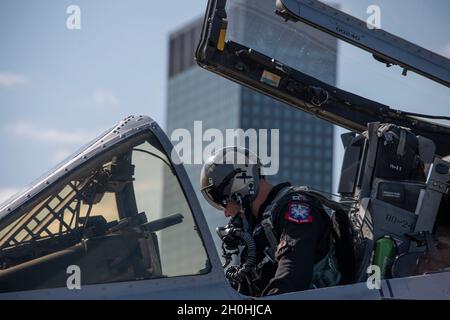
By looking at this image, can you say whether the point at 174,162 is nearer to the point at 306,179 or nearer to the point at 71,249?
the point at 71,249

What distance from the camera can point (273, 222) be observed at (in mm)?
5484

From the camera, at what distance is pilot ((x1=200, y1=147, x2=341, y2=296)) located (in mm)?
5117

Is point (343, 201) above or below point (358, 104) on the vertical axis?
below

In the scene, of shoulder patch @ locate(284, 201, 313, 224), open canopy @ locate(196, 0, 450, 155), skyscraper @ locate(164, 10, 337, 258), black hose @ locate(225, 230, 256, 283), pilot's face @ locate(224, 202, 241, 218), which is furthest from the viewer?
skyscraper @ locate(164, 10, 337, 258)

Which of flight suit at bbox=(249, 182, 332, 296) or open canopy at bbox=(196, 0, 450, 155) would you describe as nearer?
flight suit at bbox=(249, 182, 332, 296)

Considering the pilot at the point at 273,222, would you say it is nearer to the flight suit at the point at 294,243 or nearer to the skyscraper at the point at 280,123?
the flight suit at the point at 294,243

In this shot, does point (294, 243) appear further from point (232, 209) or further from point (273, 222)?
point (232, 209)

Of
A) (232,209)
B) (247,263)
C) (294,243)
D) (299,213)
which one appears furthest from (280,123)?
(294,243)

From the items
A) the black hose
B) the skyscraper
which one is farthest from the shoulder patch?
the skyscraper

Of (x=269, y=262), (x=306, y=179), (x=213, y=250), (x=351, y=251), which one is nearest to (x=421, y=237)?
(x=351, y=251)

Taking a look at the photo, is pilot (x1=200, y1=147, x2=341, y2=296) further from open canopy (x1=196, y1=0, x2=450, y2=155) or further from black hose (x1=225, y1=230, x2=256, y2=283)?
open canopy (x1=196, y1=0, x2=450, y2=155)

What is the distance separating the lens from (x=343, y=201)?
630 cm
